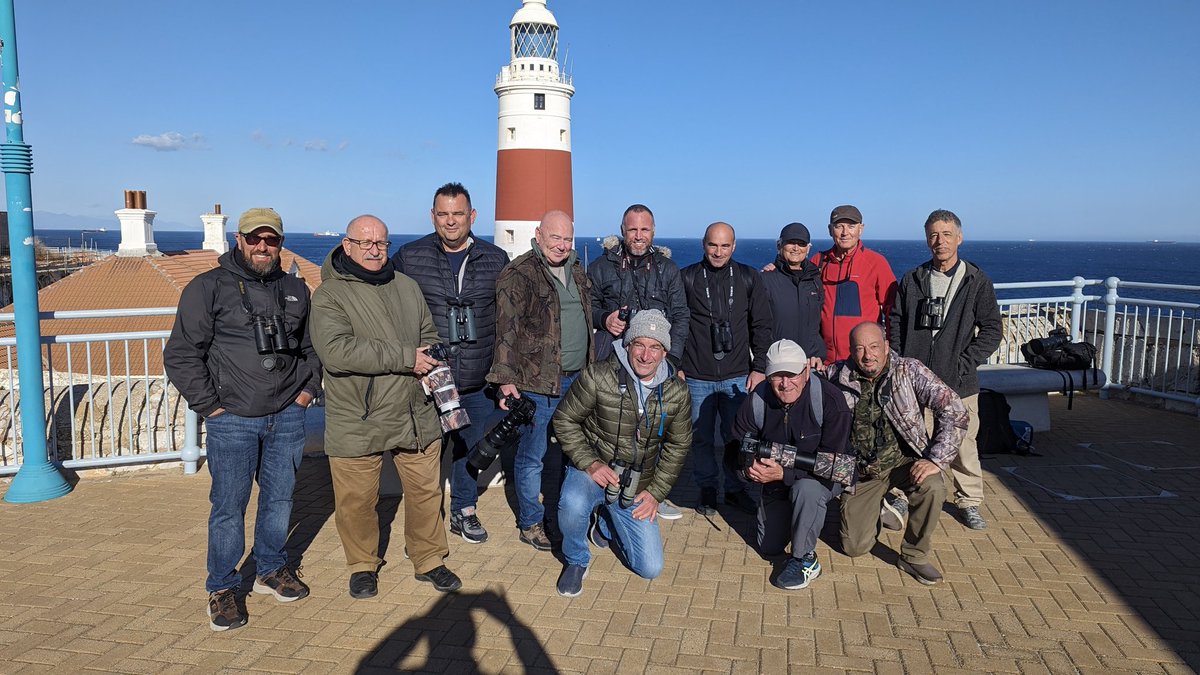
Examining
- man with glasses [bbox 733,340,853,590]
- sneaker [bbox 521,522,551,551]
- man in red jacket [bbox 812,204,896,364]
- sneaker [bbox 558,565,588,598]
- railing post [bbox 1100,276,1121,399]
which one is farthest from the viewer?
railing post [bbox 1100,276,1121,399]

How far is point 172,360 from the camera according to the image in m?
3.57

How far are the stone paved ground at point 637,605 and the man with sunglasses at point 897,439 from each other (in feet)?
0.68

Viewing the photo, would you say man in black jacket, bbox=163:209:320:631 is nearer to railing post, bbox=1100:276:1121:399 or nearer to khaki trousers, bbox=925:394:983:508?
khaki trousers, bbox=925:394:983:508

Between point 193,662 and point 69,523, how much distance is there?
A: 85.6 inches

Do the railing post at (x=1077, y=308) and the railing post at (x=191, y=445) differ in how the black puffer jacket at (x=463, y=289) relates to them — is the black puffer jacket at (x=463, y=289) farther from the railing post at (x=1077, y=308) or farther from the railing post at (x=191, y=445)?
the railing post at (x=1077, y=308)

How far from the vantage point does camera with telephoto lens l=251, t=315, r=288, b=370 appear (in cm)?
362

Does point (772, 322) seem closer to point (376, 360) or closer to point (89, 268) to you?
point (376, 360)

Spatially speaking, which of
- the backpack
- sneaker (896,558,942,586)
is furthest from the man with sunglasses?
the backpack

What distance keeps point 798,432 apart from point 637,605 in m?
1.22

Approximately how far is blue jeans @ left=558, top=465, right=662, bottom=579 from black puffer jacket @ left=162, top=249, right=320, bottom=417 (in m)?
1.48

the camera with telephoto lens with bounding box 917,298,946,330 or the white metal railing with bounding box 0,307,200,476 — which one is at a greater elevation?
the camera with telephoto lens with bounding box 917,298,946,330

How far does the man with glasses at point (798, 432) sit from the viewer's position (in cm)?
423

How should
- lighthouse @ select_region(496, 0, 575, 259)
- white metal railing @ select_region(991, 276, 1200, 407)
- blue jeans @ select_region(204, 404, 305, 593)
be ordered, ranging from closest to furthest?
blue jeans @ select_region(204, 404, 305, 593) → white metal railing @ select_region(991, 276, 1200, 407) → lighthouse @ select_region(496, 0, 575, 259)

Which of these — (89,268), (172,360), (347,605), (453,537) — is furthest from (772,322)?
(89,268)
